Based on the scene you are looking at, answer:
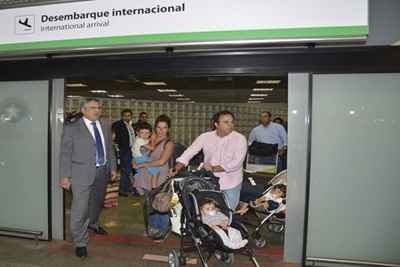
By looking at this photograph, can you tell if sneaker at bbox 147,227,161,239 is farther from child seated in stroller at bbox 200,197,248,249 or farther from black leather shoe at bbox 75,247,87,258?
child seated in stroller at bbox 200,197,248,249

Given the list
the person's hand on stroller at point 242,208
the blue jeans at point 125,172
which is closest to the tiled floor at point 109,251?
the person's hand on stroller at point 242,208

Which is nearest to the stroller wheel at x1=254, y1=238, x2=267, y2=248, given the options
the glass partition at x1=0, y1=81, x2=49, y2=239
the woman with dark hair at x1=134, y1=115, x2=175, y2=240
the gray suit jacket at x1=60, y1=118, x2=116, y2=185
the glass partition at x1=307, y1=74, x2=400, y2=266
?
the glass partition at x1=307, y1=74, x2=400, y2=266

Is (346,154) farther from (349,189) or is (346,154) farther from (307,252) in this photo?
(307,252)

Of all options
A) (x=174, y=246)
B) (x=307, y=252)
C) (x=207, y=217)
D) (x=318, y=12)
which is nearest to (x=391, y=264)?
(x=307, y=252)

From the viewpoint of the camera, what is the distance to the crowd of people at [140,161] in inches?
145

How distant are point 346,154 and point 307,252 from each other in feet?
3.54

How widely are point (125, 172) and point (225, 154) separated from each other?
2840 millimetres

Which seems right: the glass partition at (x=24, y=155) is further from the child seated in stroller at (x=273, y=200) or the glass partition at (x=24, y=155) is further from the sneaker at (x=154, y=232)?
the child seated in stroller at (x=273, y=200)

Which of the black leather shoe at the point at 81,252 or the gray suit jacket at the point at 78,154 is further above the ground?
the gray suit jacket at the point at 78,154

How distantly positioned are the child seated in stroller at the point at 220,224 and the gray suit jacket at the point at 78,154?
49.4 inches

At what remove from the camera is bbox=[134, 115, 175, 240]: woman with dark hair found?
13.8ft

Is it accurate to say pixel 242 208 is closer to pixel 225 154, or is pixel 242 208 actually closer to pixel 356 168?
pixel 225 154

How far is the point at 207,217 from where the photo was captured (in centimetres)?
334

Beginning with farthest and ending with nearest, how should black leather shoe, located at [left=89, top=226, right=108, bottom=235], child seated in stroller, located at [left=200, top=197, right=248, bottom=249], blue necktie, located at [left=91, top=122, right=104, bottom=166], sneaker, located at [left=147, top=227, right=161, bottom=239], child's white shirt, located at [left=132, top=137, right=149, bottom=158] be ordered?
child's white shirt, located at [left=132, top=137, right=149, bottom=158] → black leather shoe, located at [left=89, top=226, right=108, bottom=235] → sneaker, located at [left=147, top=227, right=161, bottom=239] → blue necktie, located at [left=91, top=122, right=104, bottom=166] → child seated in stroller, located at [left=200, top=197, right=248, bottom=249]
